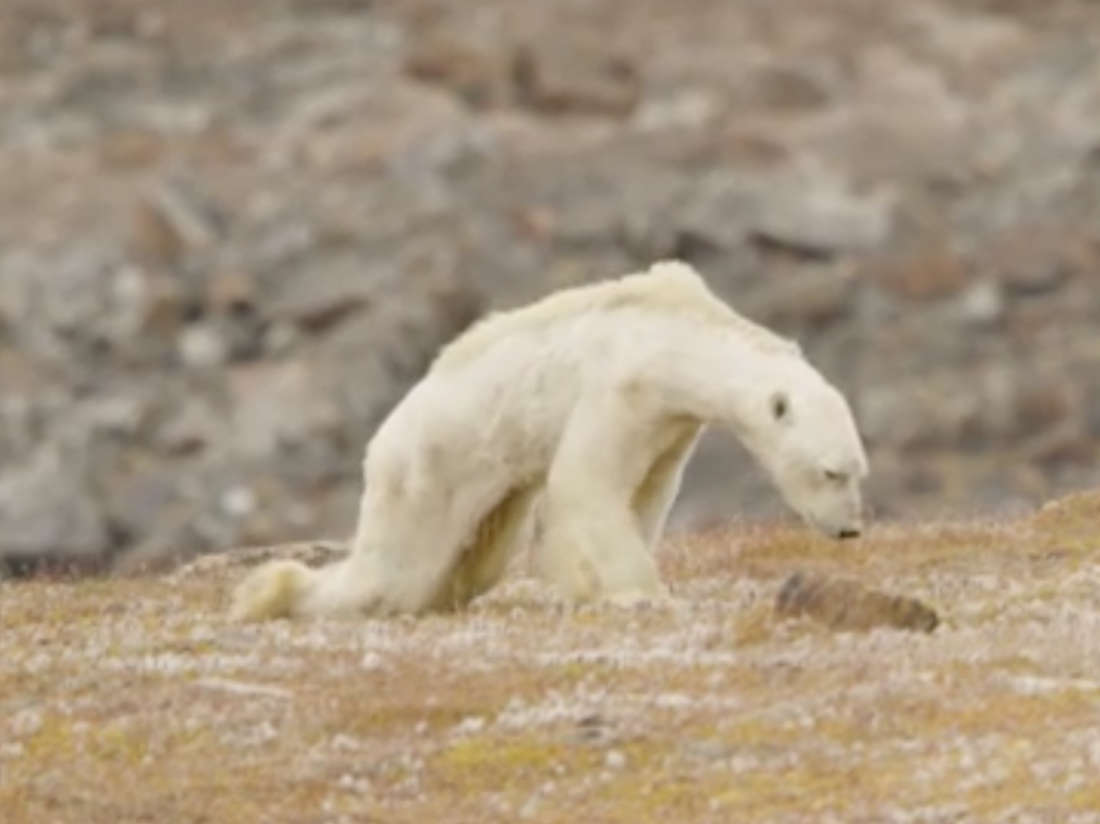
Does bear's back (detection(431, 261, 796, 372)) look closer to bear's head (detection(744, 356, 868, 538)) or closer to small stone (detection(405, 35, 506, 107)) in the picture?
bear's head (detection(744, 356, 868, 538))

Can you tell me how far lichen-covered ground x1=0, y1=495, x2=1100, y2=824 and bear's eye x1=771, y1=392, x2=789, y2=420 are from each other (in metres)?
1.04

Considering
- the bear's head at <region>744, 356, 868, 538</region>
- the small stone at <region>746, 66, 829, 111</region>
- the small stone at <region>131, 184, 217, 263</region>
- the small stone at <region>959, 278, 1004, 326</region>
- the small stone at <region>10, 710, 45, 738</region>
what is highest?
the bear's head at <region>744, 356, 868, 538</region>

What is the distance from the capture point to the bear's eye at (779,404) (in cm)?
2500

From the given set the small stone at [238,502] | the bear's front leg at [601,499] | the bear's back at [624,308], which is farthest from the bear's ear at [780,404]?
the small stone at [238,502]

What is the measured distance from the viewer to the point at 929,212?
9544 cm

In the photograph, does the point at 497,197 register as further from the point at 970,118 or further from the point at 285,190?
the point at 970,118

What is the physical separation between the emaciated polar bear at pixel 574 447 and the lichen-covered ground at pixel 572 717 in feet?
2.02

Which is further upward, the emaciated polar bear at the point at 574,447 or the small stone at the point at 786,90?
the emaciated polar bear at the point at 574,447

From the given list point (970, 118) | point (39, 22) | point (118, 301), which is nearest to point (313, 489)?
point (118, 301)

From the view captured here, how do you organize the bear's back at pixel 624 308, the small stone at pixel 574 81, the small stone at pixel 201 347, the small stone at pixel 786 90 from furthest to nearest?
the small stone at pixel 786 90 → the small stone at pixel 574 81 → the small stone at pixel 201 347 → the bear's back at pixel 624 308

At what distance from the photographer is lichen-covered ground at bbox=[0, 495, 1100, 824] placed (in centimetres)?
1931

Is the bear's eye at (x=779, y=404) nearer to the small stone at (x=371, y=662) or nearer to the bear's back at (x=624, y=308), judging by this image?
the bear's back at (x=624, y=308)

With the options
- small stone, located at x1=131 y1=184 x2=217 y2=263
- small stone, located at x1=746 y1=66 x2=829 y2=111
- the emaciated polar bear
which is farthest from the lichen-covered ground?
small stone, located at x1=746 y1=66 x2=829 y2=111

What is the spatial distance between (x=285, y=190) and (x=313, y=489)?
707 inches
